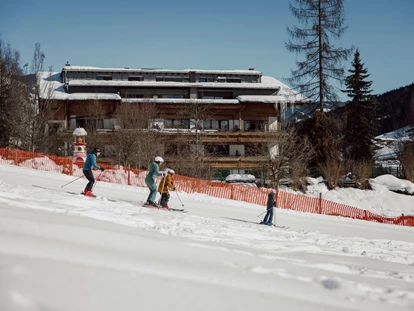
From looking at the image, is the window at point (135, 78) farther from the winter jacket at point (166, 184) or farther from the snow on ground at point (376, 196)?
the winter jacket at point (166, 184)

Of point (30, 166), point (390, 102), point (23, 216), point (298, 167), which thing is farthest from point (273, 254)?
point (390, 102)

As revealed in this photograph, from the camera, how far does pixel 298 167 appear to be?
30.6m

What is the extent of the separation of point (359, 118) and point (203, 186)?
79.4 feet

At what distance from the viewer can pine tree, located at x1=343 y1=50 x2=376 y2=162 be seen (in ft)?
125

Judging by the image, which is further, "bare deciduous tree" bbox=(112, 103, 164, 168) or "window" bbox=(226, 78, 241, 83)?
"window" bbox=(226, 78, 241, 83)

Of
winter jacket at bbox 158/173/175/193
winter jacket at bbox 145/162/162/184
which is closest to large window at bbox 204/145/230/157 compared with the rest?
winter jacket at bbox 158/173/175/193

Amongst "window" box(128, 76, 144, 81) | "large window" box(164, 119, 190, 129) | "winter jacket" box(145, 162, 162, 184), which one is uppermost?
"window" box(128, 76, 144, 81)

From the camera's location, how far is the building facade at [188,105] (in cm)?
3747

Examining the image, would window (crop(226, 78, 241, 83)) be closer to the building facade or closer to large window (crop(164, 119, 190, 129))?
the building facade

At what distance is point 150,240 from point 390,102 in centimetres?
12701

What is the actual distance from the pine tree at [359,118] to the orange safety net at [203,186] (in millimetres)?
15519

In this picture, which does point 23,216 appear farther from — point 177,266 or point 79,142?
point 79,142

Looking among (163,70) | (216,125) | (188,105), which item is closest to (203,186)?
(188,105)

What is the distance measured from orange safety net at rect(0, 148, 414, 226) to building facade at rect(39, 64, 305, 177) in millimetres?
11584
